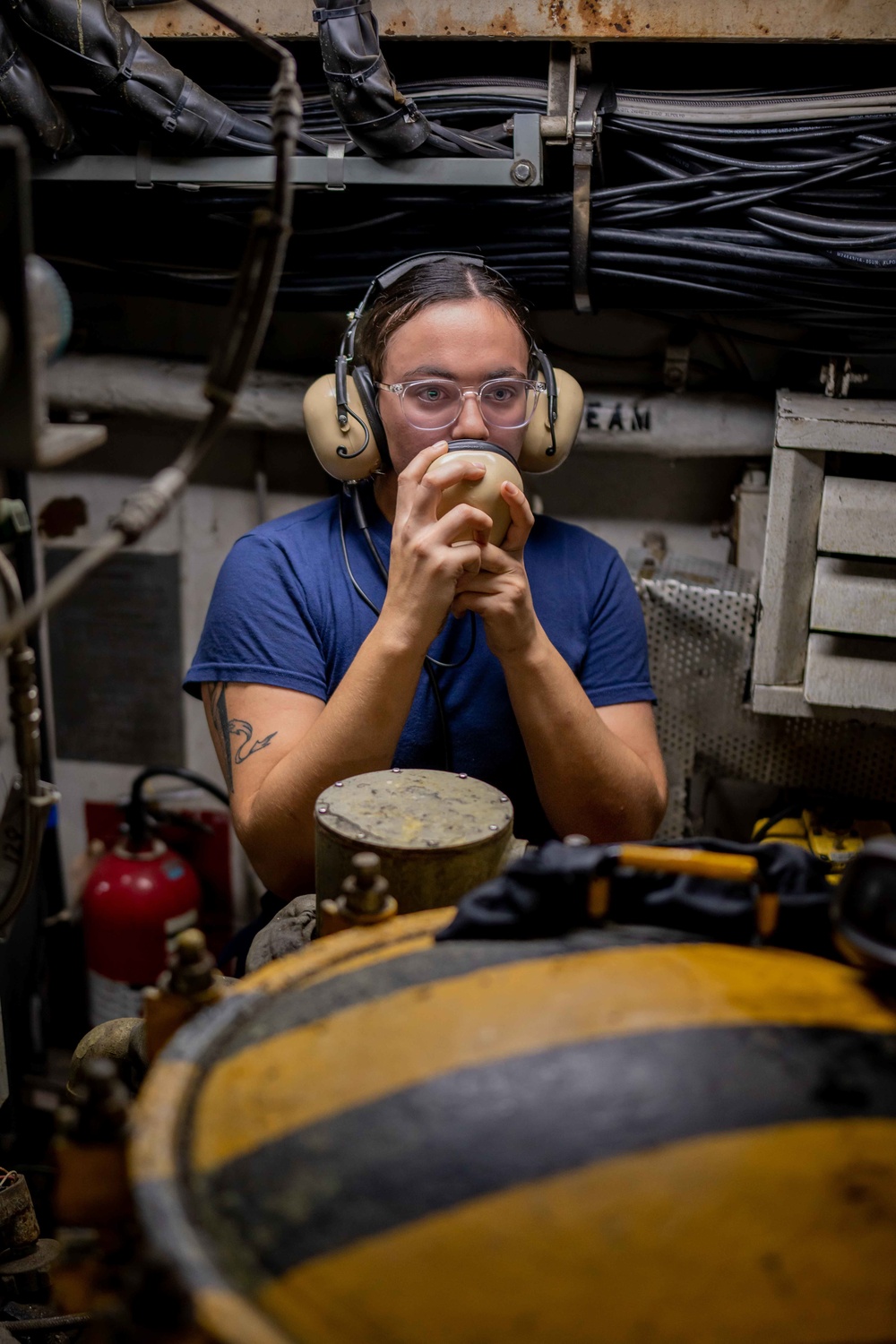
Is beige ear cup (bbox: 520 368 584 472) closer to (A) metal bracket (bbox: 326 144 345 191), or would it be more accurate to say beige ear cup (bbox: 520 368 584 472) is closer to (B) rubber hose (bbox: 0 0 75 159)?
(A) metal bracket (bbox: 326 144 345 191)

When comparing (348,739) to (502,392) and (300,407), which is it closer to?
(502,392)

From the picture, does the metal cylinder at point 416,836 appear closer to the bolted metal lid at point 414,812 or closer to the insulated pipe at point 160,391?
the bolted metal lid at point 414,812

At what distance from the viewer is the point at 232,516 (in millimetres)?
2771

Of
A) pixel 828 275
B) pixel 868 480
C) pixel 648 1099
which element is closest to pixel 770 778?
pixel 868 480

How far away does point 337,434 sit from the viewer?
173 centimetres

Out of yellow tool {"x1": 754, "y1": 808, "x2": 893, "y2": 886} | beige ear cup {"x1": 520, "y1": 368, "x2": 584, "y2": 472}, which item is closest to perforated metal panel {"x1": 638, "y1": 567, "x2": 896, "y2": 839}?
yellow tool {"x1": 754, "y1": 808, "x2": 893, "y2": 886}

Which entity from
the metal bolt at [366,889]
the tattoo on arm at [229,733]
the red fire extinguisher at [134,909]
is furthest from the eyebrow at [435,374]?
the red fire extinguisher at [134,909]

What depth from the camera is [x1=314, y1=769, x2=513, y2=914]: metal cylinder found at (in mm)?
1057

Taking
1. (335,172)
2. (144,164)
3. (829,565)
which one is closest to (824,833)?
(829,565)

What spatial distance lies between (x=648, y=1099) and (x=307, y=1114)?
231mm

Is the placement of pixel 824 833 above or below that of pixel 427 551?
below

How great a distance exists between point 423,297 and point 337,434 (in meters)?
0.27

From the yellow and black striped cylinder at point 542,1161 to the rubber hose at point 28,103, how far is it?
1.75 metres

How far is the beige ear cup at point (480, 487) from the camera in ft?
4.96
